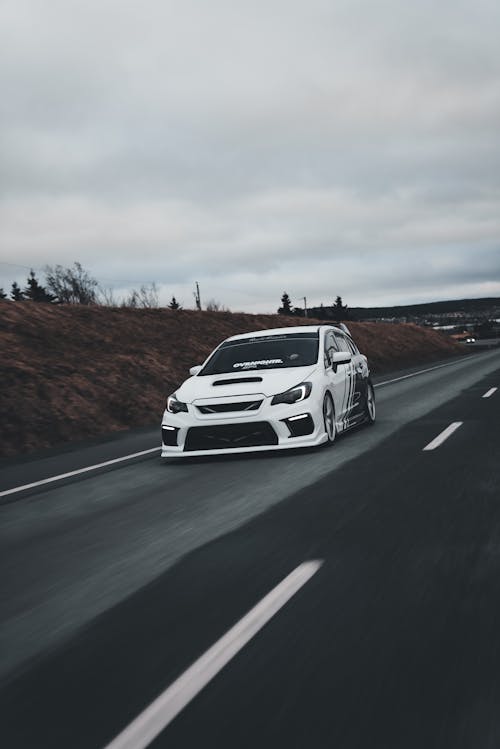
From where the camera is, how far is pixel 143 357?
88.7 feet

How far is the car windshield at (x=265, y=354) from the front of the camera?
1093 centimetres

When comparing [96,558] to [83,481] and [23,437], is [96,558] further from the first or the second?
[23,437]

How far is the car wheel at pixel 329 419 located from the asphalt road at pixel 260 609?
169 centimetres

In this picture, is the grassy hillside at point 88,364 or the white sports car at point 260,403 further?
the grassy hillside at point 88,364

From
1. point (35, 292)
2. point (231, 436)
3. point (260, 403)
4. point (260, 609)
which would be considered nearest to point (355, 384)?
point (260, 403)

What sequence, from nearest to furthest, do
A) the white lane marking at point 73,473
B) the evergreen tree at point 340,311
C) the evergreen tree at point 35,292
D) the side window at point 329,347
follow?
the white lane marking at point 73,473
the side window at point 329,347
the evergreen tree at point 35,292
the evergreen tree at point 340,311

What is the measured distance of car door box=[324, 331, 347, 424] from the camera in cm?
1084

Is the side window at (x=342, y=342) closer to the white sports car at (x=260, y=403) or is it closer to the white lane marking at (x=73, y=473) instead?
the white sports car at (x=260, y=403)

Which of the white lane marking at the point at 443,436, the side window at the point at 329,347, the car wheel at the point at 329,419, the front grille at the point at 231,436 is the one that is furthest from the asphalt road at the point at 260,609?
the side window at the point at 329,347

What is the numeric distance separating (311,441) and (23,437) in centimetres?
745

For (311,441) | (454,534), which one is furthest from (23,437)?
(454,534)

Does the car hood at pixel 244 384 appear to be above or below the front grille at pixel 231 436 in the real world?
above

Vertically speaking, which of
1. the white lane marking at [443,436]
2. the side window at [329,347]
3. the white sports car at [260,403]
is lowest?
the white lane marking at [443,436]

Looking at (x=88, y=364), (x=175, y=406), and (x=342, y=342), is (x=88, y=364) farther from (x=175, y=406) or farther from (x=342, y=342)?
(x=175, y=406)
